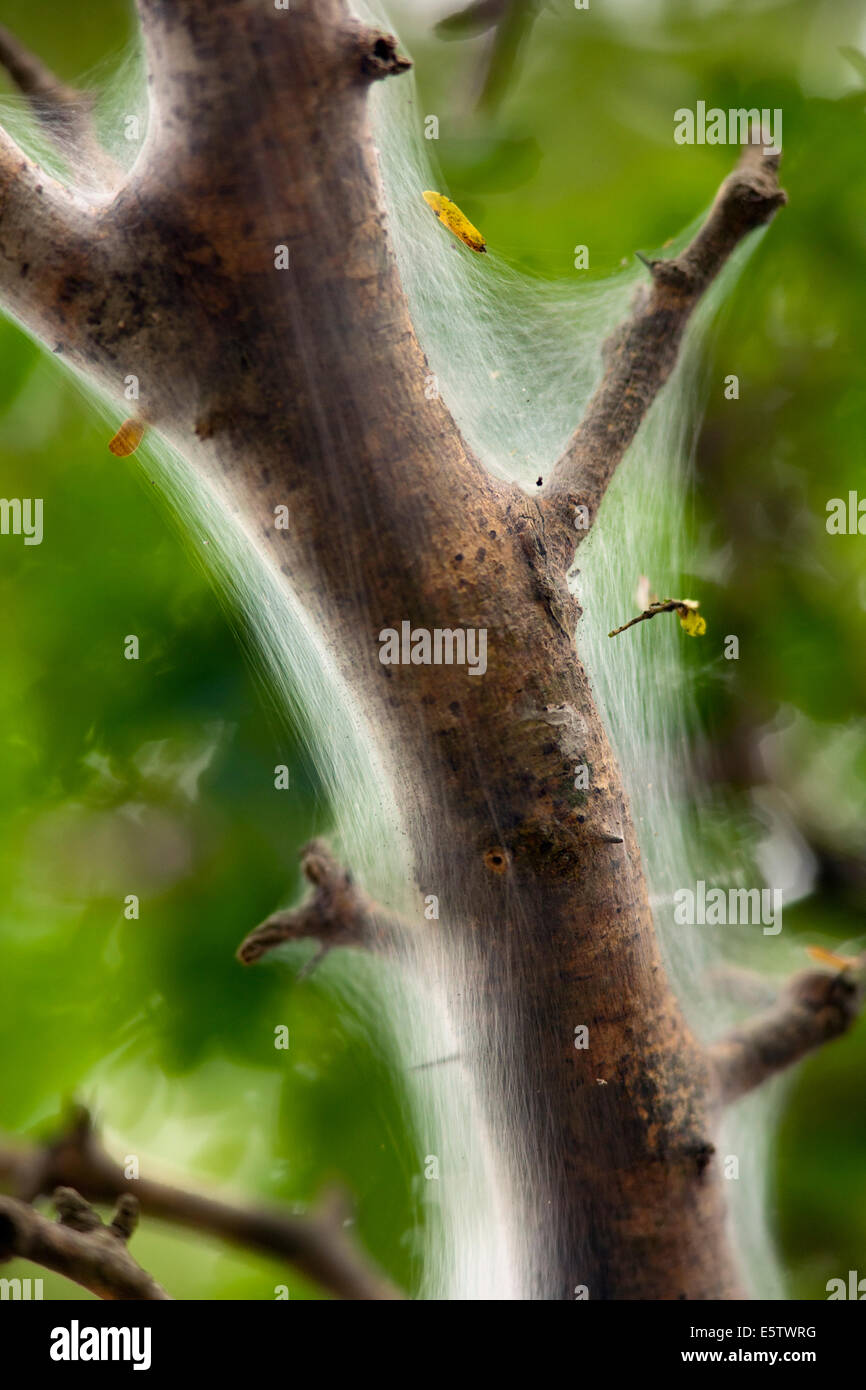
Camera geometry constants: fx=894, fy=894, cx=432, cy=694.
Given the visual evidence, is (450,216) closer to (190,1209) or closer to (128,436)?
(128,436)

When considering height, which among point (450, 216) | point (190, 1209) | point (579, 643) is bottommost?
point (190, 1209)

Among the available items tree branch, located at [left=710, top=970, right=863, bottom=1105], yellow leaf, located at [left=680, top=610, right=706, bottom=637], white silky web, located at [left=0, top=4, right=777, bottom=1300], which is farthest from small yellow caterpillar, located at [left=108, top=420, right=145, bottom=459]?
tree branch, located at [left=710, top=970, right=863, bottom=1105]

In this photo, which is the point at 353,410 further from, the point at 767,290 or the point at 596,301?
the point at 767,290

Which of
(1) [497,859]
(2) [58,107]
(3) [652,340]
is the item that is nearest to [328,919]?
(1) [497,859]

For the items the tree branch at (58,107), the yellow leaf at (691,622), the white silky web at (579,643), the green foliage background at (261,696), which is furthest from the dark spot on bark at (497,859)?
the tree branch at (58,107)

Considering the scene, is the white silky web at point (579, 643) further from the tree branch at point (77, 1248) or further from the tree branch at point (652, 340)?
the tree branch at point (77, 1248)

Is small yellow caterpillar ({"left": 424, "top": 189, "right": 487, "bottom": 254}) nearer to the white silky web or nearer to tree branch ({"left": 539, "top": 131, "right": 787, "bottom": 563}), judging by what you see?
the white silky web
